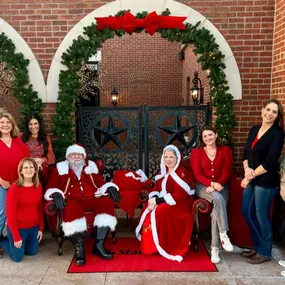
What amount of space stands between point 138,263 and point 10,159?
1.89m

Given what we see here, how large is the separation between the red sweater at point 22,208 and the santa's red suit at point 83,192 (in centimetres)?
16

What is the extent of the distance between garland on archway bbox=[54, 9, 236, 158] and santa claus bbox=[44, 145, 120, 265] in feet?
2.47

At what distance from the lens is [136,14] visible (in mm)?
4648

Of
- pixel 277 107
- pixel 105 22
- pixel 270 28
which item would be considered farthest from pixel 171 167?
pixel 270 28

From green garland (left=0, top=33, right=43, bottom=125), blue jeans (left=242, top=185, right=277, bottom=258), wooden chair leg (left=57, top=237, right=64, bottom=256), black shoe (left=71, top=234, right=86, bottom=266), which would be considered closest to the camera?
blue jeans (left=242, top=185, right=277, bottom=258)

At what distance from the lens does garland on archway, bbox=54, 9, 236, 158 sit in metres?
4.62

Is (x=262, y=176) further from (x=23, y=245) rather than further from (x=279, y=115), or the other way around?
(x=23, y=245)

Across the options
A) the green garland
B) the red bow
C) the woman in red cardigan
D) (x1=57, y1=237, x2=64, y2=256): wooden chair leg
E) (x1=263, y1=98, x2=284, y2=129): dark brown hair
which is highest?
the red bow

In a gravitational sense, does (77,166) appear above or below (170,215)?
above

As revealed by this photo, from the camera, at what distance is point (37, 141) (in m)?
4.31

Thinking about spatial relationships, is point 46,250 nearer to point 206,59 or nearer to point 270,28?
point 206,59

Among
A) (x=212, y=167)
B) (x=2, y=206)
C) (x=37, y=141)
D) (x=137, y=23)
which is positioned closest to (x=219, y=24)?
(x=137, y=23)

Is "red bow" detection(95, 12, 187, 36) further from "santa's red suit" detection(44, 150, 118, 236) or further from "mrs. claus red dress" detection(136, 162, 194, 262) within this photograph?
"mrs. claus red dress" detection(136, 162, 194, 262)

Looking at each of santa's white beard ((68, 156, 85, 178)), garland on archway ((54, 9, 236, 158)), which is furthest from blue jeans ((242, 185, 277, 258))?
santa's white beard ((68, 156, 85, 178))
